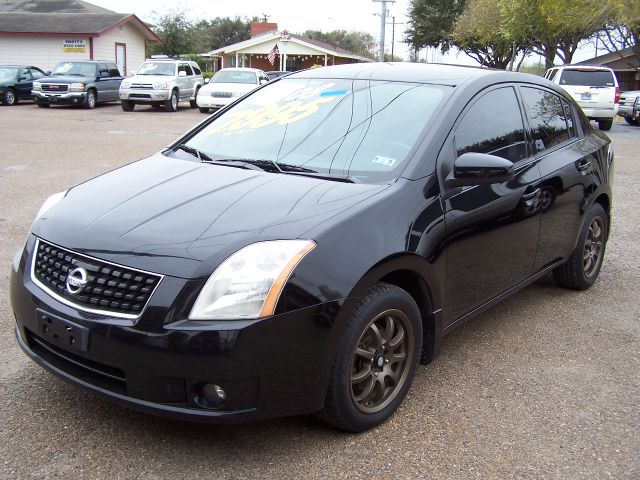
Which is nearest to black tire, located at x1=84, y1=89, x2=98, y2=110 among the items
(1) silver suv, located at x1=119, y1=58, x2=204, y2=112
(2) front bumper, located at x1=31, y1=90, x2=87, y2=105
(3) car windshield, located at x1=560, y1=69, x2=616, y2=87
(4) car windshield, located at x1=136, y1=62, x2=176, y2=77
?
(2) front bumper, located at x1=31, y1=90, x2=87, y2=105

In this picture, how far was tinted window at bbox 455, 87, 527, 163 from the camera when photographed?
360 centimetres

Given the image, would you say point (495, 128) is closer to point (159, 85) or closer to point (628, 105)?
point (159, 85)

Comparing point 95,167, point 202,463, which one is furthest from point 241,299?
point 95,167

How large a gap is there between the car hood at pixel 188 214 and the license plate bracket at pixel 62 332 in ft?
0.99

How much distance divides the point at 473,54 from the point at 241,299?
188ft

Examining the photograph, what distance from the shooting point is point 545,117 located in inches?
175

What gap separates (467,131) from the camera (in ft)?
11.8

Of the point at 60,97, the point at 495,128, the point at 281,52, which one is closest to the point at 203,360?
the point at 495,128

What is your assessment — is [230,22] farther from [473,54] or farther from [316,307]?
[316,307]

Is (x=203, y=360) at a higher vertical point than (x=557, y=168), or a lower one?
lower

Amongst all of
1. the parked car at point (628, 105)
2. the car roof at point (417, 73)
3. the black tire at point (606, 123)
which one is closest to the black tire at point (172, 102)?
the black tire at point (606, 123)

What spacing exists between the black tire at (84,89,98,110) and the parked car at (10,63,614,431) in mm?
21216

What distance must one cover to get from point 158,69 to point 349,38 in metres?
78.0

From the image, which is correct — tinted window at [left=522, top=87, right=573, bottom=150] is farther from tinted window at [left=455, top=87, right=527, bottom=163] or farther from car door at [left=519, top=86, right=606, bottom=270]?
tinted window at [left=455, top=87, right=527, bottom=163]
